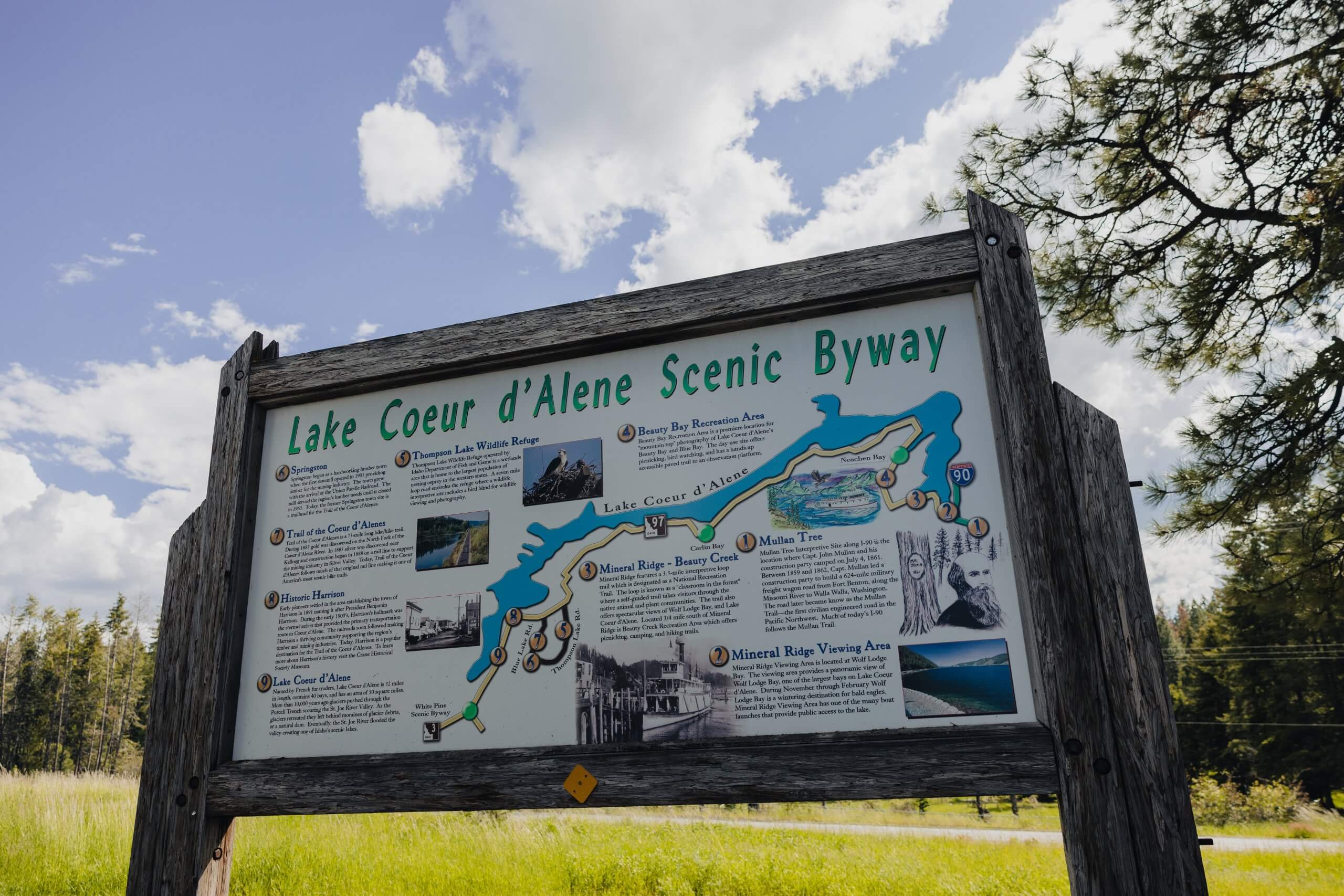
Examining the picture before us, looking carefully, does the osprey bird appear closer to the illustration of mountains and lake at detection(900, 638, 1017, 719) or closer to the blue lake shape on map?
the blue lake shape on map

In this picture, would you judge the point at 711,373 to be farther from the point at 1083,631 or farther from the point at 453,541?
the point at 1083,631

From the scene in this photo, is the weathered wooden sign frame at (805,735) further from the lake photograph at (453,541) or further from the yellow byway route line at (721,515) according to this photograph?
the lake photograph at (453,541)

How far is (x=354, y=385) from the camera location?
121 inches

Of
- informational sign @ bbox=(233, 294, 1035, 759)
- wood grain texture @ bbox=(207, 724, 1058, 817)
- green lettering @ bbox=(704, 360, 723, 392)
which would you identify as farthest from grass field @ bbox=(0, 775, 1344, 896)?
green lettering @ bbox=(704, 360, 723, 392)

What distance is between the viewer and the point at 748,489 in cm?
249

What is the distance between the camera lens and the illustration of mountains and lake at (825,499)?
238 centimetres

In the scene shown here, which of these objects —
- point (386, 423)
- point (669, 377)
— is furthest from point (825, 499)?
point (386, 423)

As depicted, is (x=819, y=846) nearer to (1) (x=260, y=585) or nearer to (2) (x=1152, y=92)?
(1) (x=260, y=585)

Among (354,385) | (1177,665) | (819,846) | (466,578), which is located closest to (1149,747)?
(466,578)

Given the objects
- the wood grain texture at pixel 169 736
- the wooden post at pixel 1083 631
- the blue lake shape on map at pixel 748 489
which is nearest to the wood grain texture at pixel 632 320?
the wooden post at pixel 1083 631

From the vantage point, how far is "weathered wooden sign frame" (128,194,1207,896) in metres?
2.03

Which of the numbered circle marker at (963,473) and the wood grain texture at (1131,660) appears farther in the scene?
the numbered circle marker at (963,473)

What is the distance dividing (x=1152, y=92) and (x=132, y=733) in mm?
52134

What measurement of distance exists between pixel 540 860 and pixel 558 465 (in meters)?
3.35
